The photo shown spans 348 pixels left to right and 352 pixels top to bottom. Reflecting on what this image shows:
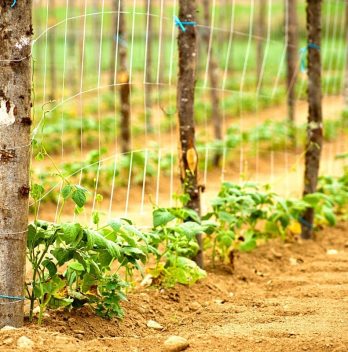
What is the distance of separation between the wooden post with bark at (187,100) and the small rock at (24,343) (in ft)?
7.14

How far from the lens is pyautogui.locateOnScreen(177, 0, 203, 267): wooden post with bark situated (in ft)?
19.9

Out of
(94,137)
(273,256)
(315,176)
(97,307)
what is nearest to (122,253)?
(97,307)

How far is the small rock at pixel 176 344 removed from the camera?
4.30 meters

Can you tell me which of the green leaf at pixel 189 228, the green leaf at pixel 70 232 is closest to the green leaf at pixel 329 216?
the green leaf at pixel 189 228

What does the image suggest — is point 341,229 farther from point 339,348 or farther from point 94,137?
point 94,137

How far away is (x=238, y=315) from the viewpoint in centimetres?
511

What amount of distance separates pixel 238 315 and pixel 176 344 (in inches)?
34.9

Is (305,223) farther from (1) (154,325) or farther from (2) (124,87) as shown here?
(2) (124,87)

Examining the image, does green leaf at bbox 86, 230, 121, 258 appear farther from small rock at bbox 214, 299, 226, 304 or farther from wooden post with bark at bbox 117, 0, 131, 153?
wooden post with bark at bbox 117, 0, 131, 153

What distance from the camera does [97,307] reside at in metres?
4.90

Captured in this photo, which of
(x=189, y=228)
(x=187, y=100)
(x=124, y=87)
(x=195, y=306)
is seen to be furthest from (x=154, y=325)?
(x=124, y=87)

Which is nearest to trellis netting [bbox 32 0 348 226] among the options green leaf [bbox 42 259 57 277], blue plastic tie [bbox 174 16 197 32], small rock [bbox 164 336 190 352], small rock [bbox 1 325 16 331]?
blue plastic tie [bbox 174 16 197 32]

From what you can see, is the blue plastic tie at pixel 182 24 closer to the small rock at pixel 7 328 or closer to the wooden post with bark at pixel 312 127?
the wooden post with bark at pixel 312 127

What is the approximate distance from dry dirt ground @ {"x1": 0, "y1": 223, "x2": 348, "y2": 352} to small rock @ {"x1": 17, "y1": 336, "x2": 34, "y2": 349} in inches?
1.0
